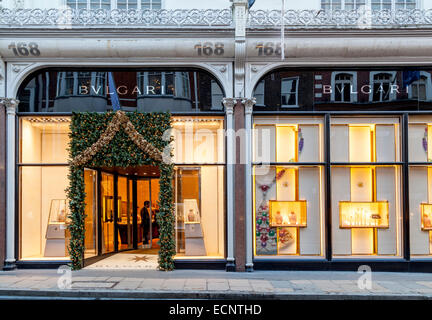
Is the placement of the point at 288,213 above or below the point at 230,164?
below

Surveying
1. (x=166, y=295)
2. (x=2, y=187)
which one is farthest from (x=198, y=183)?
(x=2, y=187)

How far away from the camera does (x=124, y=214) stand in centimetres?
1399

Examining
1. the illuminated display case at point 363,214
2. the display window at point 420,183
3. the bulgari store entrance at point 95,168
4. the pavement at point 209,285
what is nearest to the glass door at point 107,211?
the bulgari store entrance at point 95,168

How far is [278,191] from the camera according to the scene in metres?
11.3

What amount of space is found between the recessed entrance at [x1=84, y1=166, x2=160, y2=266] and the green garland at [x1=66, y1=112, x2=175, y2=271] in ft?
1.73

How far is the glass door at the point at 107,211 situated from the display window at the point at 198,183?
2665 millimetres

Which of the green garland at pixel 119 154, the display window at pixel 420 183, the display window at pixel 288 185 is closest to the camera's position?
the green garland at pixel 119 154

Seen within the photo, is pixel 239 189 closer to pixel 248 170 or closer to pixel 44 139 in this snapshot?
pixel 248 170

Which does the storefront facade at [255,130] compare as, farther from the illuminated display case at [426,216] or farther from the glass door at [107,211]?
the glass door at [107,211]

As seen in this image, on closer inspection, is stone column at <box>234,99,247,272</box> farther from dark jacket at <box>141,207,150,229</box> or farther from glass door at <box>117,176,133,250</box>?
dark jacket at <box>141,207,150,229</box>

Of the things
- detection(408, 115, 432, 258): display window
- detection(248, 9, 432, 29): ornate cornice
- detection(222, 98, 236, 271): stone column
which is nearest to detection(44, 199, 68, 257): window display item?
detection(222, 98, 236, 271): stone column

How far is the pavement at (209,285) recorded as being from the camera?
848 cm

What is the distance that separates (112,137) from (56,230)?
129 inches
